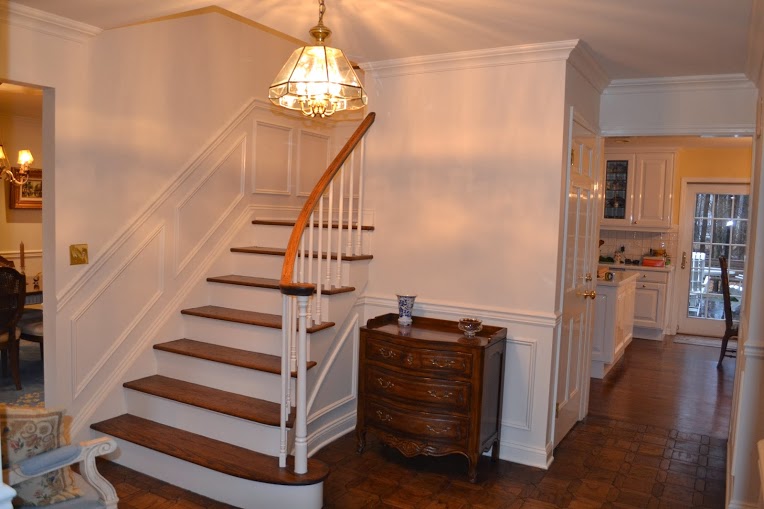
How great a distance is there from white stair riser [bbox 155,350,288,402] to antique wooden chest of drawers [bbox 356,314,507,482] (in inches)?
22.3

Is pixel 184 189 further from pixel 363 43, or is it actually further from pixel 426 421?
pixel 426 421

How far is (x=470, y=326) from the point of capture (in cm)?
365

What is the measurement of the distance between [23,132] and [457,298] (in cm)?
598

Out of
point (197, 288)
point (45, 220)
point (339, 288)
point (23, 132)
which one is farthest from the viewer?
point (23, 132)

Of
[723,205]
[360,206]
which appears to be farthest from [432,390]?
[723,205]

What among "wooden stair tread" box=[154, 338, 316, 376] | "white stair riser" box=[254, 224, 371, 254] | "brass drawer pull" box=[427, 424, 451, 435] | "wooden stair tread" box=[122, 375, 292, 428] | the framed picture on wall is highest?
the framed picture on wall

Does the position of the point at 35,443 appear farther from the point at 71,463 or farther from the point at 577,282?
the point at 577,282

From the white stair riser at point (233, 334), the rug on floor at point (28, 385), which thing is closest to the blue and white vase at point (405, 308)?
the white stair riser at point (233, 334)

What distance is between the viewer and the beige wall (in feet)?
25.9

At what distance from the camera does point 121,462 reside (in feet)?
11.6

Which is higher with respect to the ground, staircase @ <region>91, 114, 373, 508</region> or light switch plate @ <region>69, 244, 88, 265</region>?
light switch plate @ <region>69, 244, 88, 265</region>

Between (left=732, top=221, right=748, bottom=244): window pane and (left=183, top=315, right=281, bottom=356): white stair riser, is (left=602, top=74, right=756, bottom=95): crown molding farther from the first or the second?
(left=732, top=221, right=748, bottom=244): window pane

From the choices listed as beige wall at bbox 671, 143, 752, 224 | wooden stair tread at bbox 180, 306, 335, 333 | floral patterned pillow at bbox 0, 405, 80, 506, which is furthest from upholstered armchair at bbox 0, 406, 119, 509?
beige wall at bbox 671, 143, 752, 224

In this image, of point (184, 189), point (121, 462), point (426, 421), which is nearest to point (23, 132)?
Result: point (184, 189)
